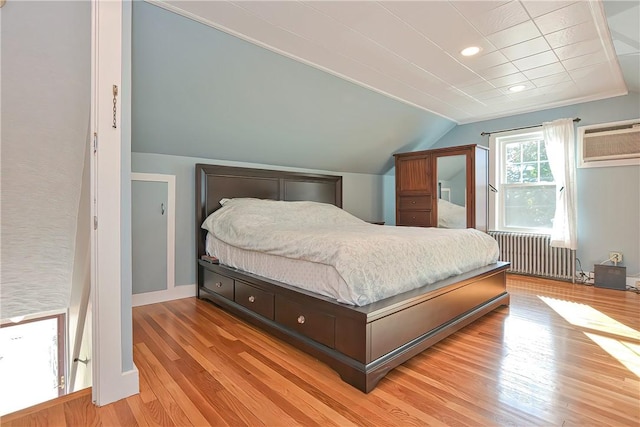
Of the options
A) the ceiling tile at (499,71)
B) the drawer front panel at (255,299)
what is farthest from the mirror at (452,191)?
the drawer front panel at (255,299)

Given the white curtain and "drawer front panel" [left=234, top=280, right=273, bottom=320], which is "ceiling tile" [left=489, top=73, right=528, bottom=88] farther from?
"drawer front panel" [left=234, top=280, right=273, bottom=320]

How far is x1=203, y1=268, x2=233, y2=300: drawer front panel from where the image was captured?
110 inches

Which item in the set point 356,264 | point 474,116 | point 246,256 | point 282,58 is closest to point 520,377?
point 356,264

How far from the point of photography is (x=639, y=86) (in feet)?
→ 11.4

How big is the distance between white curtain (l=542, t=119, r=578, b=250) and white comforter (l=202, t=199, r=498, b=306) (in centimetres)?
164

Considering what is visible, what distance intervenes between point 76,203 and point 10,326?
1731mm

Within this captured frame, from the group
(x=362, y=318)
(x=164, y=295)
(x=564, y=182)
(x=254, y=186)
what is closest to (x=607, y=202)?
(x=564, y=182)

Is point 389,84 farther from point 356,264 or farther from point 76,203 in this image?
point 76,203

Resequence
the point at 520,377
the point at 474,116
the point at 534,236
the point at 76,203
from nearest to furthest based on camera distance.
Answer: the point at 520,377
the point at 76,203
the point at 534,236
the point at 474,116

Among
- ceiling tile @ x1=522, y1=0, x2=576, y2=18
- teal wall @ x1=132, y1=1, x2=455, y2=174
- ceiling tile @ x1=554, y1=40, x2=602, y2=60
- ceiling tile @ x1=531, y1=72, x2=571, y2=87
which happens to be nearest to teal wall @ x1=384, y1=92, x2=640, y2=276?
ceiling tile @ x1=531, y1=72, x2=571, y2=87

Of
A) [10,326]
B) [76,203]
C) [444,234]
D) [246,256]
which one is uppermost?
[76,203]

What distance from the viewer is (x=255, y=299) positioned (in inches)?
97.0

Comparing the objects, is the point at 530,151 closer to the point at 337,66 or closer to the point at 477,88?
the point at 477,88

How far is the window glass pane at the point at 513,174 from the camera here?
15.1 ft
